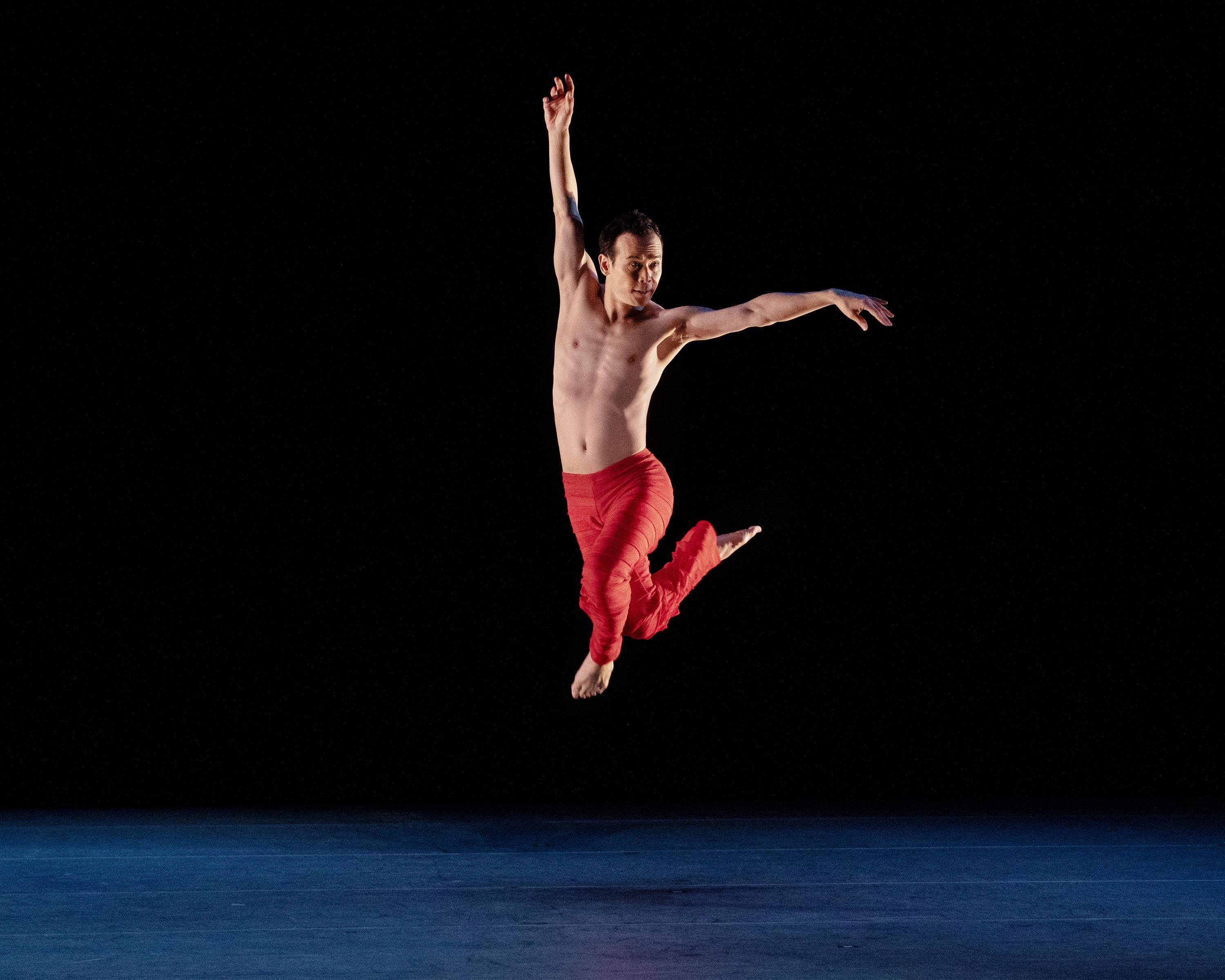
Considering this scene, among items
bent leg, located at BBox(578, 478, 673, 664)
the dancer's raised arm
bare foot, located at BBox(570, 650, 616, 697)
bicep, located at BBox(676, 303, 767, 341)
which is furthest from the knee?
the dancer's raised arm

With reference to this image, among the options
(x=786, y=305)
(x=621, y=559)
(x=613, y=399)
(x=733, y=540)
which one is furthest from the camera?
(x=733, y=540)

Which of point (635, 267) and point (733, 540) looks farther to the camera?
point (733, 540)

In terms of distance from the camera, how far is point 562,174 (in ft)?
12.3

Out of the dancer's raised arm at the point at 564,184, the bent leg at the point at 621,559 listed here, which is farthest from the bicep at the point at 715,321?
the bent leg at the point at 621,559

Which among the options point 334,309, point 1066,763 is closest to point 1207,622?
point 1066,763

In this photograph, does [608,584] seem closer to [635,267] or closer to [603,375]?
[603,375]

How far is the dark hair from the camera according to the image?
12.1ft

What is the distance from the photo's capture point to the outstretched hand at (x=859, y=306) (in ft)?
10.7

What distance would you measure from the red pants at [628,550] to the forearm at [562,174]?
2.42 feet

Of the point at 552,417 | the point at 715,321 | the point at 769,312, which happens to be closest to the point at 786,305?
the point at 769,312

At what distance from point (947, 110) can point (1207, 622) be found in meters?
2.45

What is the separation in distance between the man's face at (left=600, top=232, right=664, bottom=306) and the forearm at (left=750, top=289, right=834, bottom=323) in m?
0.29

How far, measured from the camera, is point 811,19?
5.38 m

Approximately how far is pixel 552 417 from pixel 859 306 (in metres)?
2.42
